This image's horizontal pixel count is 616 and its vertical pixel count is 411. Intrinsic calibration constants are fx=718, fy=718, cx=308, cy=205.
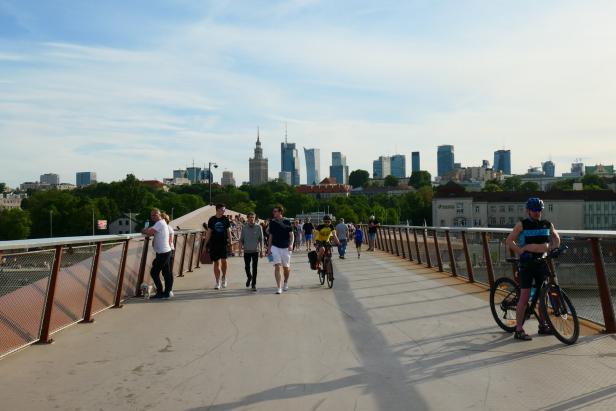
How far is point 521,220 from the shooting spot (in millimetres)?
8148

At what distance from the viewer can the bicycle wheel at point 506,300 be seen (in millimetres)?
8523

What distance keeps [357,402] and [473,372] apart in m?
1.50

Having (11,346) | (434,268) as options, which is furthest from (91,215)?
(11,346)

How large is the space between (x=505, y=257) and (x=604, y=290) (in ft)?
14.4

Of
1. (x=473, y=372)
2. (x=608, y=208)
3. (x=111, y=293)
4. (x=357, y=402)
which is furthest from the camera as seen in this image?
(x=608, y=208)

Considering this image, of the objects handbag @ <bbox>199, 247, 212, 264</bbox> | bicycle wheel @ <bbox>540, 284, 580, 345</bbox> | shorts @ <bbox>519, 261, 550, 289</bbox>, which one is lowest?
handbag @ <bbox>199, 247, 212, 264</bbox>

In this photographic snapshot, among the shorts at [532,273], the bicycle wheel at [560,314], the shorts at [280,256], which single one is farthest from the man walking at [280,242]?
the bicycle wheel at [560,314]

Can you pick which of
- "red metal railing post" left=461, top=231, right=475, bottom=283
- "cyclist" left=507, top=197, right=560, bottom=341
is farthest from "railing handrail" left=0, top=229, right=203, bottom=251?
"red metal railing post" left=461, top=231, right=475, bottom=283

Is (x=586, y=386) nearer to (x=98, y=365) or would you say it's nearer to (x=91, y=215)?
(x=98, y=365)

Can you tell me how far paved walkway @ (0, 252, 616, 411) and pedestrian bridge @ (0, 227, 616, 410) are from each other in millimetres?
20

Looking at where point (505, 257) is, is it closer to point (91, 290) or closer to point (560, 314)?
point (560, 314)

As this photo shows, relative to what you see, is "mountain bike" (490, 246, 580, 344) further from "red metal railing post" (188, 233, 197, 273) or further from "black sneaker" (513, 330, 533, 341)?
"red metal railing post" (188, 233, 197, 273)

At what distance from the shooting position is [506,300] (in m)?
8.66

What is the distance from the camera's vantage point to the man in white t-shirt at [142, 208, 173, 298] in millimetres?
12695
